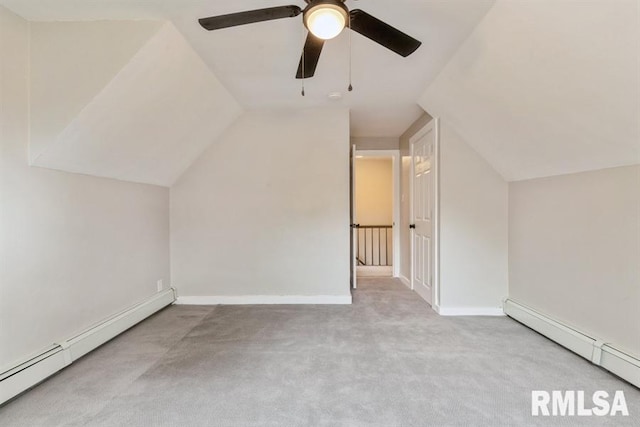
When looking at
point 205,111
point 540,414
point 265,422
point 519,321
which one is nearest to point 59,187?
point 205,111

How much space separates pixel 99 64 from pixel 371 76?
84.4 inches

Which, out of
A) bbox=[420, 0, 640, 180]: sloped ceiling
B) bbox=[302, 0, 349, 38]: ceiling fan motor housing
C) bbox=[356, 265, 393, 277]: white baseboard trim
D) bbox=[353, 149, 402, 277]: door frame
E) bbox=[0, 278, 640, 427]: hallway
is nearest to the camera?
bbox=[302, 0, 349, 38]: ceiling fan motor housing

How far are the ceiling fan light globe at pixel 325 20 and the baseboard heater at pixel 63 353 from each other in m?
2.66

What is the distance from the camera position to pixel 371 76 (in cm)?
273

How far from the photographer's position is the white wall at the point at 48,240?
1.80m

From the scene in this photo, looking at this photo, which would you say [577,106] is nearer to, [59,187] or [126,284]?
[59,187]

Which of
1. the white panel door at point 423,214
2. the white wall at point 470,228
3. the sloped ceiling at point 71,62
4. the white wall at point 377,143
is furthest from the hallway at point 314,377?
the white wall at point 377,143

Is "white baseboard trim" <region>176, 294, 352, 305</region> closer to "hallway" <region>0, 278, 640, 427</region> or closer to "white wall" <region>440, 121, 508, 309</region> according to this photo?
"hallway" <region>0, 278, 640, 427</region>

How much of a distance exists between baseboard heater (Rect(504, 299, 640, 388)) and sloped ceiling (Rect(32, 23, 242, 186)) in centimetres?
373

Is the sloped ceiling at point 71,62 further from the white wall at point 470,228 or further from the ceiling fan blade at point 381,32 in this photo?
the white wall at point 470,228

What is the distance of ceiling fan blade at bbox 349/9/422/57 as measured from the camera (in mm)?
1525

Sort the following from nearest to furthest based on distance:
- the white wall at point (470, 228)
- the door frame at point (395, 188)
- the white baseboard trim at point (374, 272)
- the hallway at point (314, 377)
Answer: the hallway at point (314, 377), the white wall at point (470, 228), the door frame at point (395, 188), the white baseboard trim at point (374, 272)

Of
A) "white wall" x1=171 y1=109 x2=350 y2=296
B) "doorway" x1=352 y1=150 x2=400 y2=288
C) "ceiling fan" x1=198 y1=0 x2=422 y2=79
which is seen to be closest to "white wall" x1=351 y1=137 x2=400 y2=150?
"white wall" x1=171 y1=109 x2=350 y2=296

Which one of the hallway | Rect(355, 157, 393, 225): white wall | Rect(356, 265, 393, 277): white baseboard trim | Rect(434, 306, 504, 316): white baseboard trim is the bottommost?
the hallway
